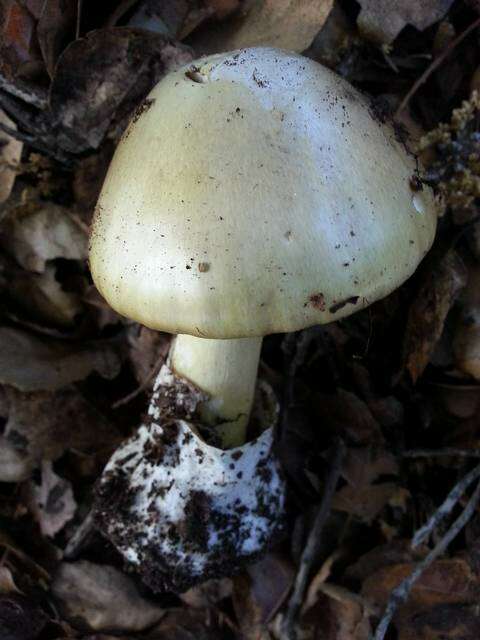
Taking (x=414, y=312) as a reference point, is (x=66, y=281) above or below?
below

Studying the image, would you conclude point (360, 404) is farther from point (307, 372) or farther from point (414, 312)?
point (414, 312)

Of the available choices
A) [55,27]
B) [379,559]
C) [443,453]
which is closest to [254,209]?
[55,27]

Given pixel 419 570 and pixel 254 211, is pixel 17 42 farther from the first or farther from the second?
pixel 419 570

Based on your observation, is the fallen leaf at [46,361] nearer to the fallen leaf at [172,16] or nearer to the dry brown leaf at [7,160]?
the dry brown leaf at [7,160]

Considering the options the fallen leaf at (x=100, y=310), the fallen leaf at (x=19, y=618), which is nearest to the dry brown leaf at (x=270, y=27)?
the fallen leaf at (x=100, y=310)

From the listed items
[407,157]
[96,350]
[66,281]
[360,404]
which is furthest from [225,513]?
[407,157]

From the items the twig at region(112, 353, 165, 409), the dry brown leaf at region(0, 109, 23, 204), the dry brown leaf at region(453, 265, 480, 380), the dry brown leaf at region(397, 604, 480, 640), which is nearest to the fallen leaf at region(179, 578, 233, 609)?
the dry brown leaf at region(397, 604, 480, 640)
